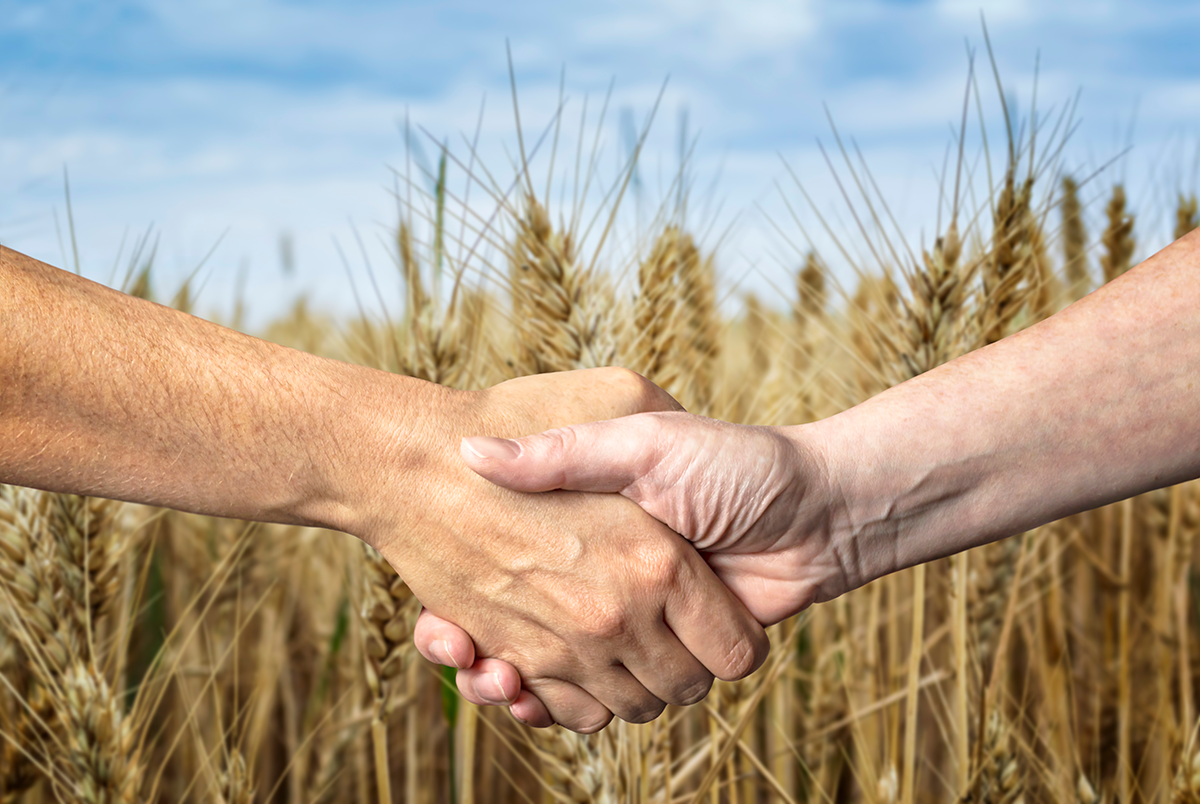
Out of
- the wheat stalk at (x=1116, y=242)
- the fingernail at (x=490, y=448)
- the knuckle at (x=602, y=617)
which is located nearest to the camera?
the fingernail at (x=490, y=448)

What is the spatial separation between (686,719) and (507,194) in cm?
133

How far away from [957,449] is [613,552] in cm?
47

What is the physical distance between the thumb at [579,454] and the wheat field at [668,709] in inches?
9.5

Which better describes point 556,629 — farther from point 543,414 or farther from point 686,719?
point 686,719

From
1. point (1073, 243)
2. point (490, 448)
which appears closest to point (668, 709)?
point (490, 448)

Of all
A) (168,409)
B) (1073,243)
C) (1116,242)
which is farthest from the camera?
(1073,243)

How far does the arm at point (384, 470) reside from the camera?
970 mm

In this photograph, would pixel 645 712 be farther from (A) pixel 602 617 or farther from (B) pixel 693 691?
(A) pixel 602 617

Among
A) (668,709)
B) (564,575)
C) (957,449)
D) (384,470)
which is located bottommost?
(668,709)

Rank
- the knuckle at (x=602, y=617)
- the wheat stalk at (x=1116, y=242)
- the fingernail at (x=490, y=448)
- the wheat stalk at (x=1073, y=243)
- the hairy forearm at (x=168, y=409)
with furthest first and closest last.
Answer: the wheat stalk at (x=1073, y=243)
the wheat stalk at (x=1116, y=242)
the knuckle at (x=602, y=617)
the fingernail at (x=490, y=448)
the hairy forearm at (x=168, y=409)

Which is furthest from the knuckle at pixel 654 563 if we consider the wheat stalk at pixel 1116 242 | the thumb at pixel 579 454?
the wheat stalk at pixel 1116 242

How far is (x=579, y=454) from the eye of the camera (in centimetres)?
114

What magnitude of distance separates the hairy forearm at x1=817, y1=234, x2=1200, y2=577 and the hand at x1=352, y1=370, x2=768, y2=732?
0.27 m

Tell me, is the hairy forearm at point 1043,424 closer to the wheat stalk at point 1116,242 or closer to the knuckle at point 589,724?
the knuckle at point 589,724
